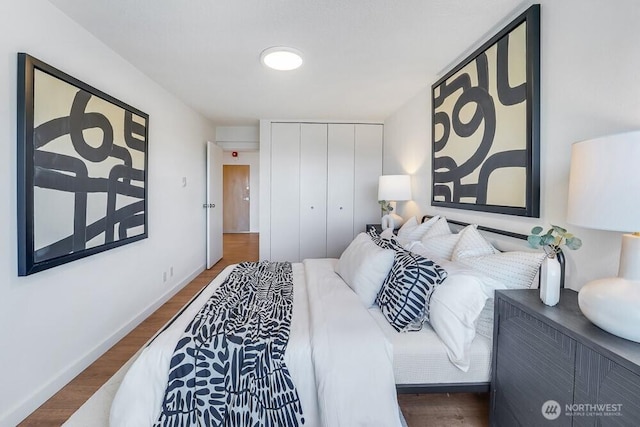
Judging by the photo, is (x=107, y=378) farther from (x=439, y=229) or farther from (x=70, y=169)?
(x=439, y=229)

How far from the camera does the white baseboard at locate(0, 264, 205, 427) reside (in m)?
1.57

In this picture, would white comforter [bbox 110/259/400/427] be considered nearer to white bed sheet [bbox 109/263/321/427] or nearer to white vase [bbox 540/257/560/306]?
white bed sheet [bbox 109/263/321/427]

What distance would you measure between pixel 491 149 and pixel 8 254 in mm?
2908

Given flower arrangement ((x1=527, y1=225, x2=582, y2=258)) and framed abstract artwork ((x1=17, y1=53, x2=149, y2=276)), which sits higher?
framed abstract artwork ((x1=17, y1=53, x2=149, y2=276))

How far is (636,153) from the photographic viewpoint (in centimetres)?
89

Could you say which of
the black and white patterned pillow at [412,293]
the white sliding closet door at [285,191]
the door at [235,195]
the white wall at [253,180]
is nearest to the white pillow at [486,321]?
the black and white patterned pillow at [412,293]

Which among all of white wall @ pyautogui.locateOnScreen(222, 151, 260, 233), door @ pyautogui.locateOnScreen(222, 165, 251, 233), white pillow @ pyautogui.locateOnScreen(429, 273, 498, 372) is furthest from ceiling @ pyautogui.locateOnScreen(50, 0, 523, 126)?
door @ pyautogui.locateOnScreen(222, 165, 251, 233)

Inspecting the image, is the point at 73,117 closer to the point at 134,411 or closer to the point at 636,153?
the point at 134,411

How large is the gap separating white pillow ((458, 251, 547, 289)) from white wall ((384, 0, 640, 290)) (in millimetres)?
157

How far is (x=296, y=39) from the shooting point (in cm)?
215

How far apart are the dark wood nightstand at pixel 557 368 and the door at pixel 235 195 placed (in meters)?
7.71

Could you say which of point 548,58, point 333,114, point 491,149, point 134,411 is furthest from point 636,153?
point 333,114

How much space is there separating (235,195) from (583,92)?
793 centimetres

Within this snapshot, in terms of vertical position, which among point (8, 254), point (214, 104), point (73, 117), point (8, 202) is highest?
point (214, 104)
